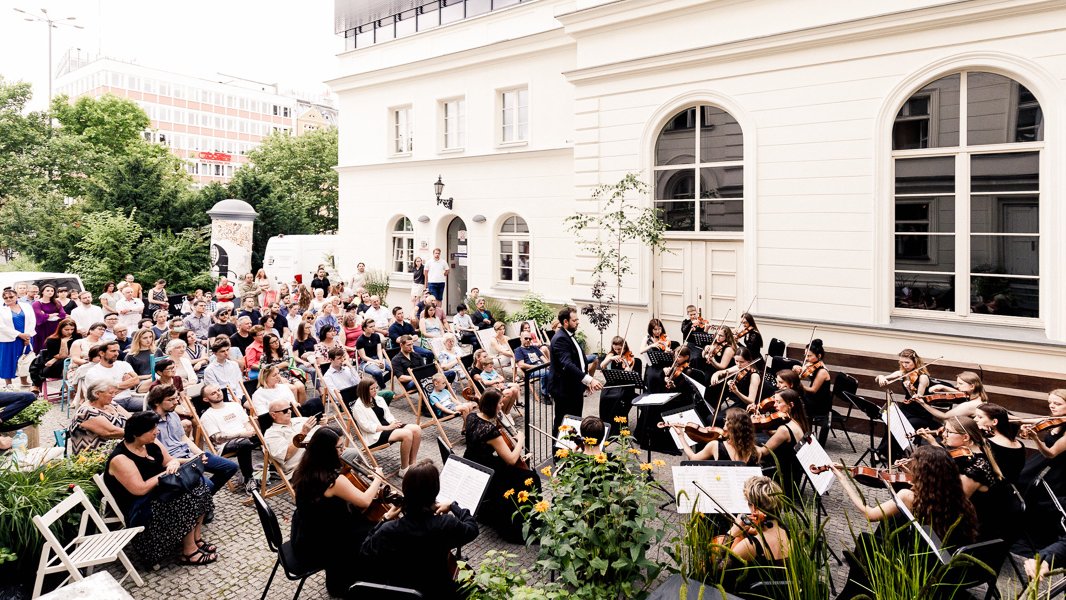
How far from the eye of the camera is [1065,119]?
9.70 metres

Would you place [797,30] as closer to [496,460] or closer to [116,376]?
[496,460]

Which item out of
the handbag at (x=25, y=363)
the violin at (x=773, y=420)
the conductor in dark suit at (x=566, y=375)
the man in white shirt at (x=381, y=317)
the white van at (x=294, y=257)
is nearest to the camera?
the violin at (x=773, y=420)

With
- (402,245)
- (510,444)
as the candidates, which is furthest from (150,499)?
(402,245)

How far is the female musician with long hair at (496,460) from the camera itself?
6.02m

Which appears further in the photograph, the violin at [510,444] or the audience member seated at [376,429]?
the audience member seated at [376,429]

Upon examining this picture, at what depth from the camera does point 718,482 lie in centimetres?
470

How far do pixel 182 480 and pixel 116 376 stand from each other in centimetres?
317

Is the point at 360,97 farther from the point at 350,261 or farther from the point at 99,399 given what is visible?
the point at 99,399

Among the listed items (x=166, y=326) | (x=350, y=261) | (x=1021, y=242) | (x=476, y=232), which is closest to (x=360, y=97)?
(x=350, y=261)

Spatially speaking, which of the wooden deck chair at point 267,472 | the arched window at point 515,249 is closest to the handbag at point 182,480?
the wooden deck chair at point 267,472

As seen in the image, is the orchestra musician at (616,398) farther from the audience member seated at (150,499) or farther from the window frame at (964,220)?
the window frame at (964,220)

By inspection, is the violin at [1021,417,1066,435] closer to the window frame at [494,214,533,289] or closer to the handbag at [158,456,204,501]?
the handbag at [158,456,204,501]

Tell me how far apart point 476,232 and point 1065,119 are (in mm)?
12813

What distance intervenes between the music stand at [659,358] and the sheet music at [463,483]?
190 inches
